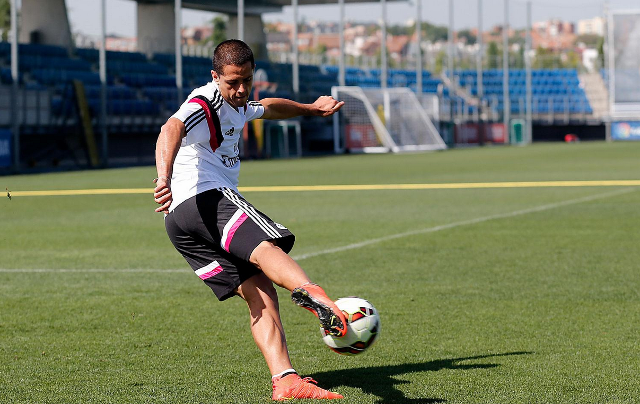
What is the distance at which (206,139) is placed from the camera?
4.72 meters

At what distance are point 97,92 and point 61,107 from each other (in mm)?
3256

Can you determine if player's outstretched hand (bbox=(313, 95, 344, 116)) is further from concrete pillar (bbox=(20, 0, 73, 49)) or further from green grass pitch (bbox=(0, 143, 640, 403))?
concrete pillar (bbox=(20, 0, 73, 49))

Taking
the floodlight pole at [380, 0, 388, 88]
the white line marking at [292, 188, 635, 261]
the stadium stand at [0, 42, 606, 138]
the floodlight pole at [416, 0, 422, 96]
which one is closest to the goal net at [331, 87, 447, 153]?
the floodlight pole at [380, 0, 388, 88]

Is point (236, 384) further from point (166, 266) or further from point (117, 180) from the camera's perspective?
point (117, 180)

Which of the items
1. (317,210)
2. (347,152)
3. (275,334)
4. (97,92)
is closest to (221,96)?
(275,334)

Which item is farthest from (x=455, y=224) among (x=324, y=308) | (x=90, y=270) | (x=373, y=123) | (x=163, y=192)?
(x=373, y=123)

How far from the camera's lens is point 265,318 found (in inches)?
189

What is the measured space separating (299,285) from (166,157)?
87 centimetres

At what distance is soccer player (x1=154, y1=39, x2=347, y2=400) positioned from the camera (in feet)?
14.7

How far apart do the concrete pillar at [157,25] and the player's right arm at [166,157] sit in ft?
148

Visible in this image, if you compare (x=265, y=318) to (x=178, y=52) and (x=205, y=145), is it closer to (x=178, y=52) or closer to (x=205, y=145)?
(x=205, y=145)

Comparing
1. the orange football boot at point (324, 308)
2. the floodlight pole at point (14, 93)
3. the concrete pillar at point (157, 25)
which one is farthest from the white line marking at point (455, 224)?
the concrete pillar at point (157, 25)

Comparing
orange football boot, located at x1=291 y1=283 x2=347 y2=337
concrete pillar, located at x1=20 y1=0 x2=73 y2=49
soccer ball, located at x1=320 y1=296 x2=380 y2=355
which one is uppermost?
concrete pillar, located at x1=20 y1=0 x2=73 y2=49

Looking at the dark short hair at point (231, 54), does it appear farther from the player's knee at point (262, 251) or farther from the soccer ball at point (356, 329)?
the soccer ball at point (356, 329)
